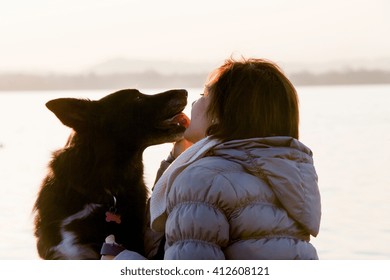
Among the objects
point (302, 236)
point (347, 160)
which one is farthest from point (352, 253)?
point (347, 160)

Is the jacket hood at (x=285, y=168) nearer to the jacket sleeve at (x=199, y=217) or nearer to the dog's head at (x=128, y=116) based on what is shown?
the jacket sleeve at (x=199, y=217)

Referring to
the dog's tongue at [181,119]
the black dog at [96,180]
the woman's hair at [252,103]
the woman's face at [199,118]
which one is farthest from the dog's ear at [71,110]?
the woman's hair at [252,103]

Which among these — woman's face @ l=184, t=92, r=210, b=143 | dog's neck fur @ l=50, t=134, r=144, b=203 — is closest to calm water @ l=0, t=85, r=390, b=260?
dog's neck fur @ l=50, t=134, r=144, b=203

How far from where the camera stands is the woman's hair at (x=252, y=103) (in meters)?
2.66

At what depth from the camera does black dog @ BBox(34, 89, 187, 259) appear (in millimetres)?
3639

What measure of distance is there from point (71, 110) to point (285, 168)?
4.83 ft

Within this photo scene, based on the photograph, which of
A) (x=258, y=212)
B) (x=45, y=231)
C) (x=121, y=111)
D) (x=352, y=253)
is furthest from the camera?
(x=352, y=253)

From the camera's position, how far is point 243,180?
2525 mm

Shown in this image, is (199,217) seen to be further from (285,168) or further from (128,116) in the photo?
(128,116)

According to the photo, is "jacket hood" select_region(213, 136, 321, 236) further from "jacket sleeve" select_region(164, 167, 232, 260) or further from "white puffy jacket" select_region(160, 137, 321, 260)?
"jacket sleeve" select_region(164, 167, 232, 260)

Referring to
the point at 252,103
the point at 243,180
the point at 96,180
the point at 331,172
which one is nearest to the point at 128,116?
the point at 96,180

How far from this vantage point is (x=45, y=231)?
3676 mm

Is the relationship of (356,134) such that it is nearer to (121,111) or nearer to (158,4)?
(158,4)
